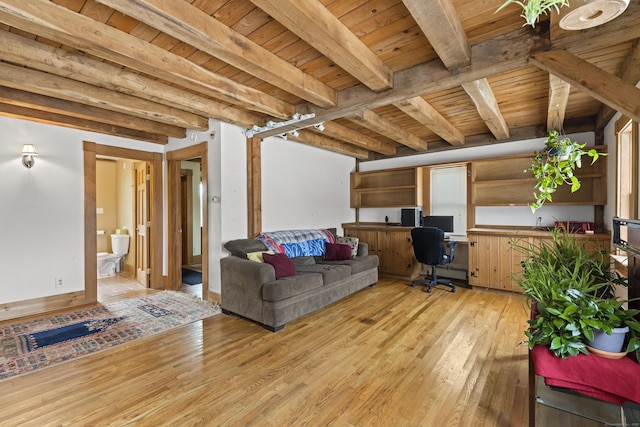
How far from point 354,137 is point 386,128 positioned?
2.28 feet

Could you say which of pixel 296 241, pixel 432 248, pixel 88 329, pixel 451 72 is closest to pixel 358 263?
pixel 296 241

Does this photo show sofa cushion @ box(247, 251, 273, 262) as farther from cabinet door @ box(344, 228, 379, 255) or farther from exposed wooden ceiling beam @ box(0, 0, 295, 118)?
cabinet door @ box(344, 228, 379, 255)

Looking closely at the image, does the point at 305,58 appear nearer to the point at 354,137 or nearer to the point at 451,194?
the point at 354,137

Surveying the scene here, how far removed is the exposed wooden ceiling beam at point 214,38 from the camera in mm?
→ 1629

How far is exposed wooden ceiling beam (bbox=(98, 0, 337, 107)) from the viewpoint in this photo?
1629mm

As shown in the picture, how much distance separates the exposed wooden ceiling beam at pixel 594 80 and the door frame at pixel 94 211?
16.1ft

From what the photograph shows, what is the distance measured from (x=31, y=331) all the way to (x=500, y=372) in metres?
4.45

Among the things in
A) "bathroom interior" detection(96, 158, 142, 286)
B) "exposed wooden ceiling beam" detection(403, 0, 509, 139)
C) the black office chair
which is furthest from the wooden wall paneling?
"bathroom interior" detection(96, 158, 142, 286)

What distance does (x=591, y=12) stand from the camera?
1.18 meters

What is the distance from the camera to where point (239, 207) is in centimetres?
391

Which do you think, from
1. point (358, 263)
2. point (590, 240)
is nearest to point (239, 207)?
point (358, 263)

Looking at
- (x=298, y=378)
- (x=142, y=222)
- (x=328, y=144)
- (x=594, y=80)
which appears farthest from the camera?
(x=328, y=144)

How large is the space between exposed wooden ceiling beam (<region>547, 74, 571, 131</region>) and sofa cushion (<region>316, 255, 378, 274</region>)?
2865 mm

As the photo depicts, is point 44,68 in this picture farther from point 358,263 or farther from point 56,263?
point 358,263
